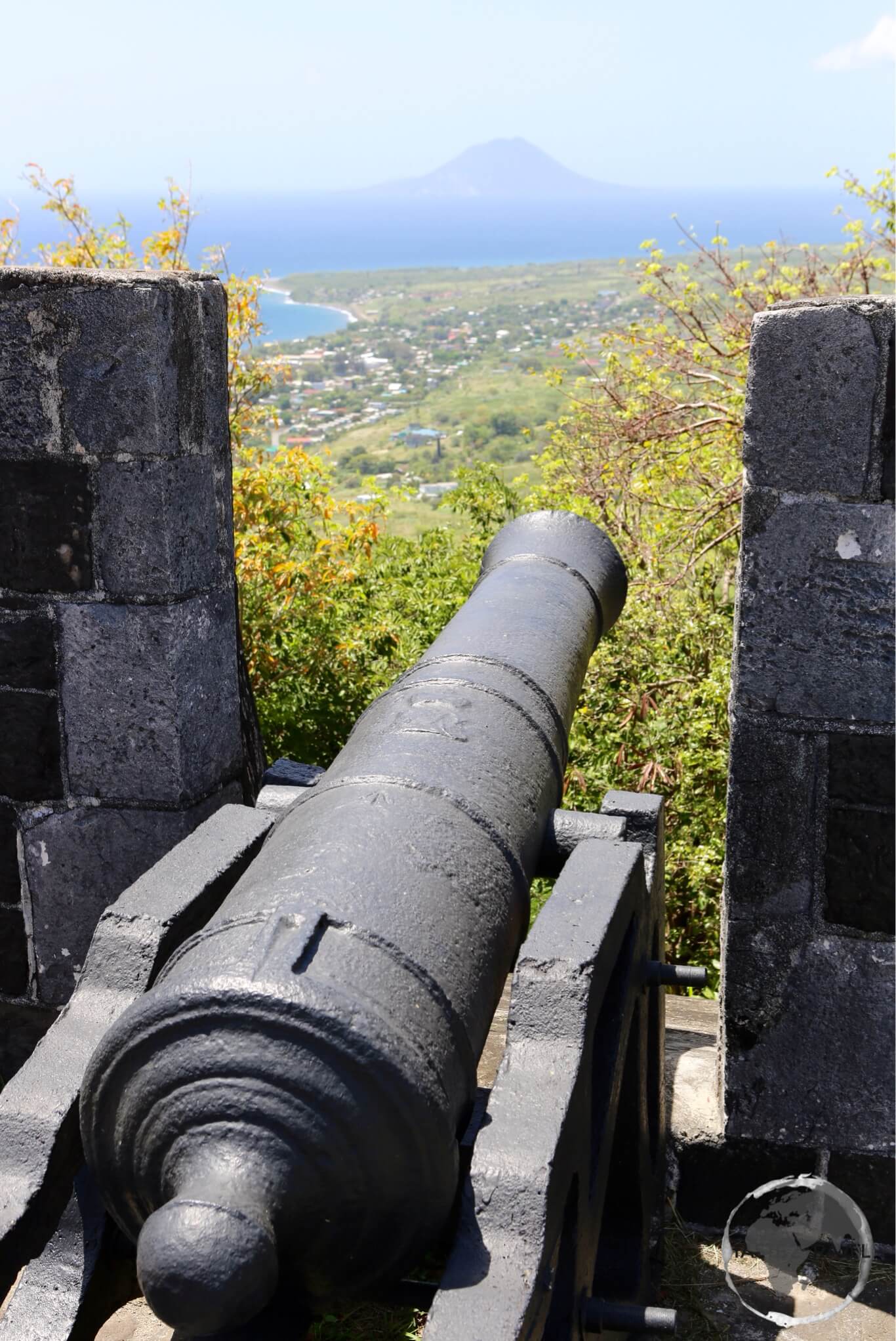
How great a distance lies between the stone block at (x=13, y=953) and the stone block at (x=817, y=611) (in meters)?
1.90

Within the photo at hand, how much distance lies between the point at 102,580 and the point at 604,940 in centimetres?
151

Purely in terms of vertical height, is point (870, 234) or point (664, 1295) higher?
point (870, 234)

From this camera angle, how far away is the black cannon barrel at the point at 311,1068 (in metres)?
1.65

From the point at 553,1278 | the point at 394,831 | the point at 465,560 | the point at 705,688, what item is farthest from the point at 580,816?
the point at 465,560

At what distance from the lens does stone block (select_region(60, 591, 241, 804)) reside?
3.12 meters

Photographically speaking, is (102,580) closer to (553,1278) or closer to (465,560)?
(553,1278)

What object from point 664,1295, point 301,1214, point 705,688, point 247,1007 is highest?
point 247,1007

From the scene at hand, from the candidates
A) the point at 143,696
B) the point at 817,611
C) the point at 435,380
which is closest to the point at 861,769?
the point at 817,611

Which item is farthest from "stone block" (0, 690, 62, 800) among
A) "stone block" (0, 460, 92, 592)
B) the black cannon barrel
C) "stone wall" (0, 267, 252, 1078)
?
the black cannon barrel

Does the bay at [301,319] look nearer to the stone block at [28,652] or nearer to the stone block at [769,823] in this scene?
the stone block at [28,652]

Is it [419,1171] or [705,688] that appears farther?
[705,688]

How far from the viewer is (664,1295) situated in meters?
3.13

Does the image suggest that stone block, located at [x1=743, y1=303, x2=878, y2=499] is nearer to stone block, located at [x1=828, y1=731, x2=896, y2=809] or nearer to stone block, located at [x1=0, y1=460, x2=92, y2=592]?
stone block, located at [x1=828, y1=731, x2=896, y2=809]

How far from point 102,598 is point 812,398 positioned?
5.40 feet
